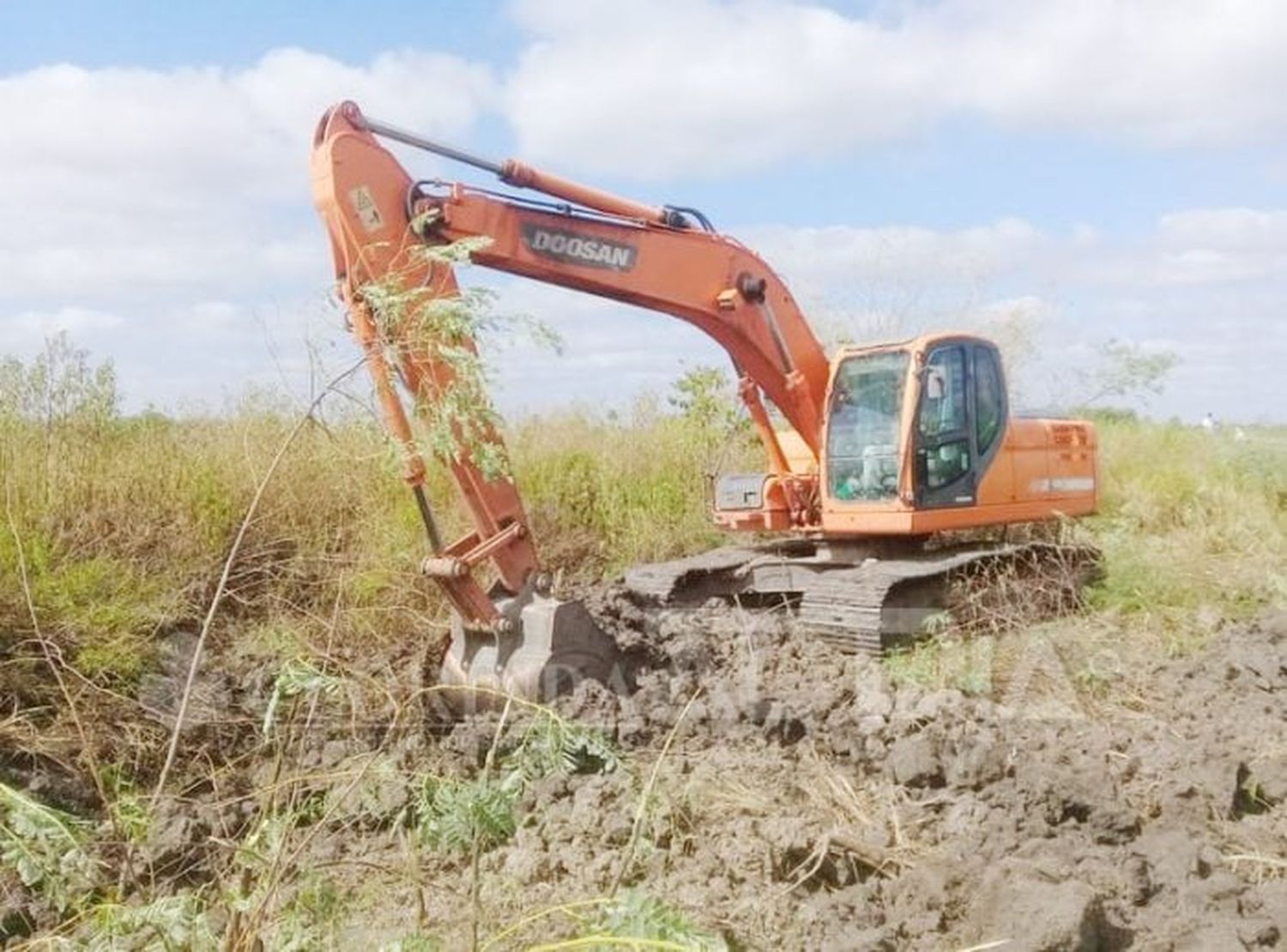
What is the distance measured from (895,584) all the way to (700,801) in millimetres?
3494

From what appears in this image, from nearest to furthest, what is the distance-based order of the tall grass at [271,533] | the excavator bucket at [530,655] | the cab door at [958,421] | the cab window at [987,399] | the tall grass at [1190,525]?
the excavator bucket at [530,655] < the tall grass at [271,533] < the cab door at [958,421] < the cab window at [987,399] < the tall grass at [1190,525]

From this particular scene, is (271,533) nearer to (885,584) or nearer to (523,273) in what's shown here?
(523,273)

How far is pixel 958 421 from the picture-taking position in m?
9.06

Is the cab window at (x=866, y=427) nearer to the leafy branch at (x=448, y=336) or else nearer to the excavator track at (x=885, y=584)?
the excavator track at (x=885, y=584)

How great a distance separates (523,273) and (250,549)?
2796 mm

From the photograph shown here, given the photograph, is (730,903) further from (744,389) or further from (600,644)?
(744,389)

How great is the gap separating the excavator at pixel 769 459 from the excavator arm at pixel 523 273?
1 cm

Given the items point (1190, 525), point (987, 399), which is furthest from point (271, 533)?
point (1190, 525)

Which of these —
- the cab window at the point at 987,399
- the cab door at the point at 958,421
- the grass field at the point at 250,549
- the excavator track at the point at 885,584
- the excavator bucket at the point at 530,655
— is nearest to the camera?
the excavator bucket at the point at 530,655

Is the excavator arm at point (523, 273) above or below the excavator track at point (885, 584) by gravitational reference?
above

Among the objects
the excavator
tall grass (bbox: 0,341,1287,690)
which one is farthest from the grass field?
the excavator

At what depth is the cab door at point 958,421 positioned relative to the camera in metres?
8.88

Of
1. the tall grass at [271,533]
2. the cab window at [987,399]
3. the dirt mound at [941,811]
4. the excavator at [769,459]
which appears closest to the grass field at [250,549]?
the tall grass at [271,533]

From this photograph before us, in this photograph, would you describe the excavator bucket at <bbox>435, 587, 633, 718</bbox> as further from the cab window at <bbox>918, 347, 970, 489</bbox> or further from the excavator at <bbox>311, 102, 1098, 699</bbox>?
the cab window at <bbox>918, 347, 970, 489</bbox>
